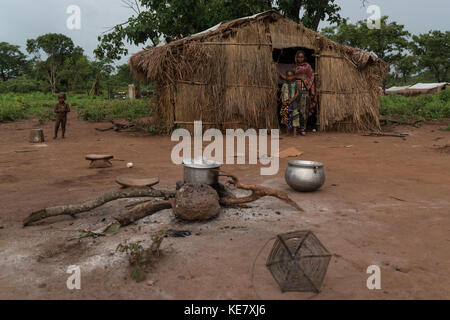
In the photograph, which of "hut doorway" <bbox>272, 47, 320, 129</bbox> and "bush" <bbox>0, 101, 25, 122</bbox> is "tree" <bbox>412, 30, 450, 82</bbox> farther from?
"bush" <bbox>0, 101, 25, 122</bbox>

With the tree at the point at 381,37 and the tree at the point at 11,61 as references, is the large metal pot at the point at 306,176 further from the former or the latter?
the tree at the point at 11,61

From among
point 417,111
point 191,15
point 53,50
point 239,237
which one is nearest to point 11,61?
point 53,50

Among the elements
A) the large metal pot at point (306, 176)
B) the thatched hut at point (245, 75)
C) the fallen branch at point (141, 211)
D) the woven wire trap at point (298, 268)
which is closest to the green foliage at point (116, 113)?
the thatched hut at point (245, 75)

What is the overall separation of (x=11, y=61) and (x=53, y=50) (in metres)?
11.1

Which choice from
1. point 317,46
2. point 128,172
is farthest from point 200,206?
point 317,46

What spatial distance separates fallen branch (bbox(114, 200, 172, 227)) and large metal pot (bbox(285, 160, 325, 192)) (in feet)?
5.05

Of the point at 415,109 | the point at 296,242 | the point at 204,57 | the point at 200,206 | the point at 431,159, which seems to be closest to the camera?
the point at 296,242

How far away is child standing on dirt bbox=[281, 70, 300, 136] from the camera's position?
8656mm

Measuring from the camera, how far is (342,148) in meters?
7.34

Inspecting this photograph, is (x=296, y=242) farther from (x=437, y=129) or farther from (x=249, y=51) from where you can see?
(x=437, y=129)

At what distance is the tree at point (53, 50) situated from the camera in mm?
28266

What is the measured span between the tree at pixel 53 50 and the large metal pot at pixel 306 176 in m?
28.8

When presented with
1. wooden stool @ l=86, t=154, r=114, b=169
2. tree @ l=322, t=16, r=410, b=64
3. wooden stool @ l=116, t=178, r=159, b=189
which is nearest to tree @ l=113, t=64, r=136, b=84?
tree @ l=322, t=16, r=410, b=64

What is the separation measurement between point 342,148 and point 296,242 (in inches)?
212
